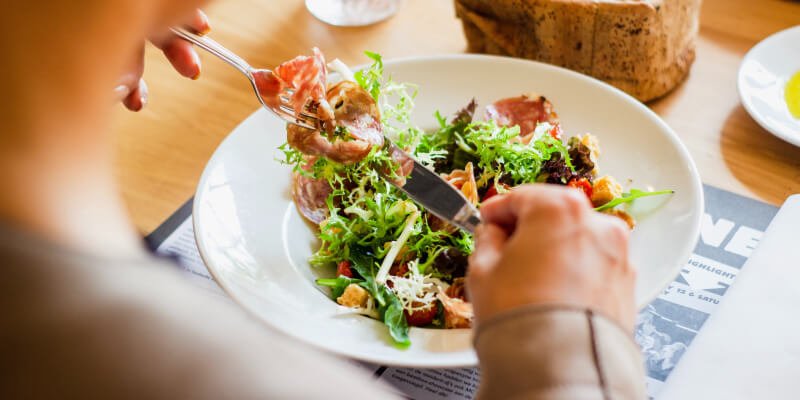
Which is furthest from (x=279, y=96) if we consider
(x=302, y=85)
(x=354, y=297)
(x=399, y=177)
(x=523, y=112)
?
(x=523, y=112)

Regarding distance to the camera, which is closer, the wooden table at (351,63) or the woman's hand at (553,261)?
the woman's hand at (553,261)

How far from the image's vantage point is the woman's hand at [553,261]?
28.3 inches

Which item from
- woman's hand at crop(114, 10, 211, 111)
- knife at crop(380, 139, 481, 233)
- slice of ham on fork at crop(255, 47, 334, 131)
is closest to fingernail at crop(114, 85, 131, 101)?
woman's hand at crop(114, 10, 211, 111)

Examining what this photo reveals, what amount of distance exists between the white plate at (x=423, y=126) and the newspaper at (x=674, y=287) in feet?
0.31

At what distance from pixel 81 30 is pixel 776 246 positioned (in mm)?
1170

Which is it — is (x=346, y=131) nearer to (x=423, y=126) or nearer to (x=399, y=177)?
(x=399, y=177)

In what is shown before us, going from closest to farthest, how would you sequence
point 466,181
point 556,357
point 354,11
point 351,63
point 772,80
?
point 556,357 → point 466,181 → point 772,80 → point 351,63 → point 354,11

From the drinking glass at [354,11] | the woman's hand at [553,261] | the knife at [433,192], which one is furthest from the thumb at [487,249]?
the drinking glass at [354,11]

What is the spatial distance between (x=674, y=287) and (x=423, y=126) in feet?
1.91

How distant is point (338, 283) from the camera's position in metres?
1.22

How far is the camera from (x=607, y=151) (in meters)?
1.41

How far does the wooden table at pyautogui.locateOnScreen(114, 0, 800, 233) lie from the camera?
1503 millimetres

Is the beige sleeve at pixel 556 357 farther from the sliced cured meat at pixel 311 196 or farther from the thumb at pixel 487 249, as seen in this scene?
the sliced cured meat at pixel 311 196

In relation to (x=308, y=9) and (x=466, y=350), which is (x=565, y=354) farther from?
(x=308, y=9)
